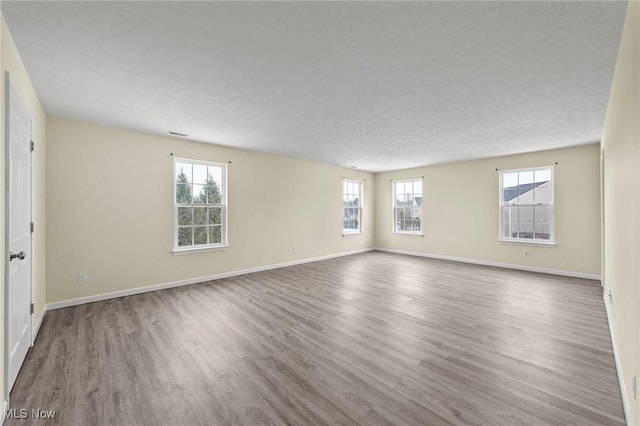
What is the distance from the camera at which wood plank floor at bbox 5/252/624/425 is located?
1706 mm

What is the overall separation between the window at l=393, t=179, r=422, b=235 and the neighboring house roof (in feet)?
6.74

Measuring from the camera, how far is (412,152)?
5.64 meters

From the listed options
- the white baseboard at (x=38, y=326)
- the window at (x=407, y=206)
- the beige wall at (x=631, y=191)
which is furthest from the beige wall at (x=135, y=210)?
the beige wall at (x=631, y=191)

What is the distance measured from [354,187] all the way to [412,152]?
271 centimetres

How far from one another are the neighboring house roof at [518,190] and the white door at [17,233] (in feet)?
24.9

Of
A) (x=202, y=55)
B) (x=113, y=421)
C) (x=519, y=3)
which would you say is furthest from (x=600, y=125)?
(x=113, y=421)

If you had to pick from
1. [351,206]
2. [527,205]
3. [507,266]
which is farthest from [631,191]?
[351,206]

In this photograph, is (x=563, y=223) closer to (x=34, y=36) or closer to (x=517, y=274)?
(x=517, y=274)

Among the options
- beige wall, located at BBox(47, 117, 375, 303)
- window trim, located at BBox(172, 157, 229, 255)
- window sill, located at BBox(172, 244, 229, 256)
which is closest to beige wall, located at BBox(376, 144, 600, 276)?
beige wall, located at BBox(47, 117, 375, 303)

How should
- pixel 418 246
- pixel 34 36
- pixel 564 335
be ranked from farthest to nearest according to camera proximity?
pixel 418 246 → pixel 564 335 → pixel 34 36

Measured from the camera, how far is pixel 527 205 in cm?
576

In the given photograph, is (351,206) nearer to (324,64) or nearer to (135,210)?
(135,210)

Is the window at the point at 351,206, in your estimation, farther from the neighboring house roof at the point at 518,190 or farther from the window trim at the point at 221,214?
the neighboring house roof at the point at 518,190

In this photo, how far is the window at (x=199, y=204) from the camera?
15.4 feet
